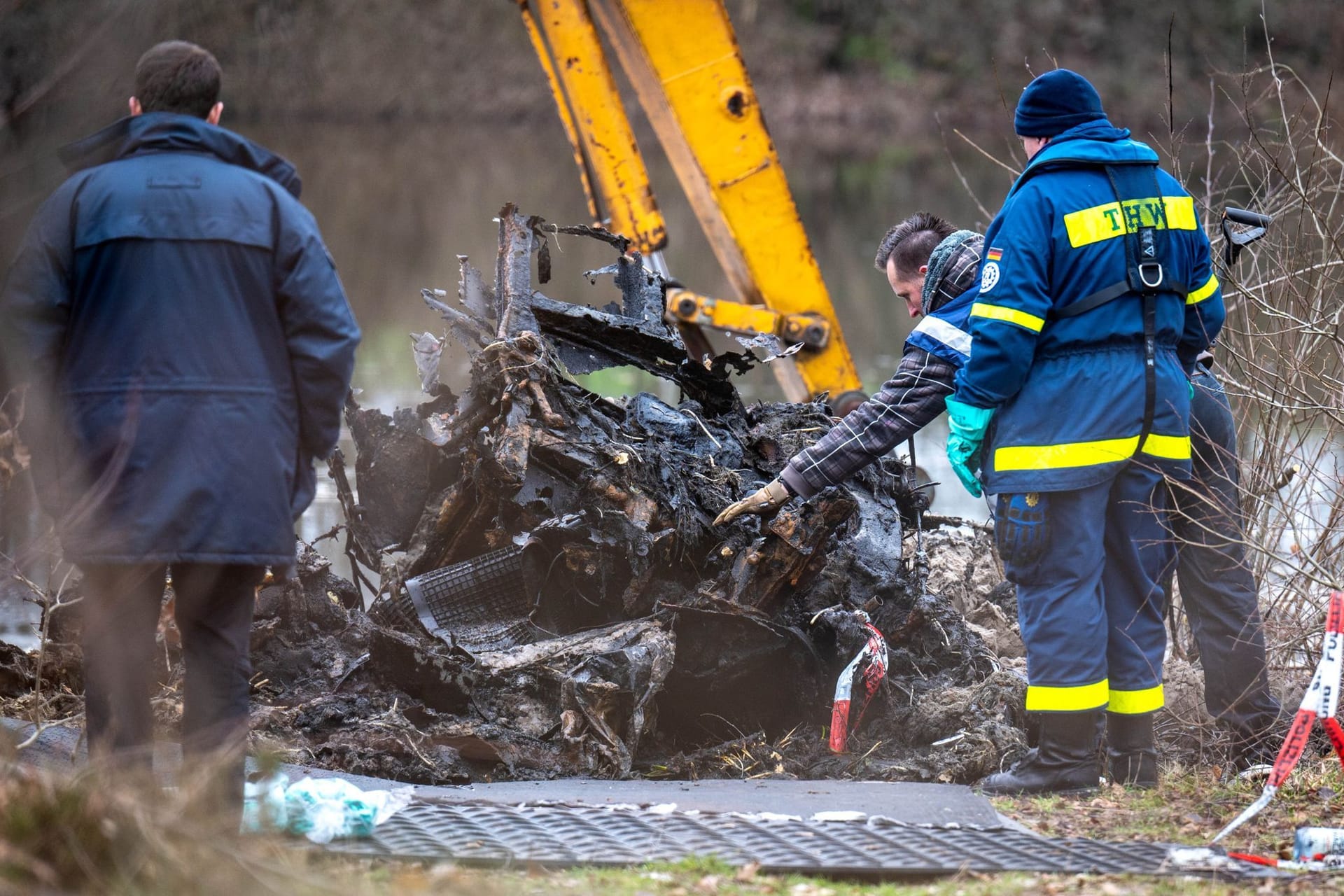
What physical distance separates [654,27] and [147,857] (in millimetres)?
5731

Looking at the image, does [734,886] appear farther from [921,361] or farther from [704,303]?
[704,303]

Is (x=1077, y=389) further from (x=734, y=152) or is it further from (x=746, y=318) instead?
(x=734, y=152)

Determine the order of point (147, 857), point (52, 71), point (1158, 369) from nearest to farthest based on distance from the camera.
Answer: point (52, 71), point (147, 857), point (1158, 369)

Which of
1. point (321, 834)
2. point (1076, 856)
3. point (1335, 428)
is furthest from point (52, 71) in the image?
point (1335, 428)

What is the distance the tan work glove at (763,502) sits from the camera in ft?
15.7

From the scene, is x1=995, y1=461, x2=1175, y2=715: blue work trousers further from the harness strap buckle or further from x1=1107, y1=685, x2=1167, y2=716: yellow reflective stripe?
the harness strap buckle

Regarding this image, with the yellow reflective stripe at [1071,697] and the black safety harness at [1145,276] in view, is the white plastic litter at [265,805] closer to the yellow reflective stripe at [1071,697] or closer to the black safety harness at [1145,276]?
the yellow reflective stripe at [1071,697]

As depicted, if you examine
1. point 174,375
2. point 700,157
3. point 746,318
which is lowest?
point 746,318

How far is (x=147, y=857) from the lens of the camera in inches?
94.3

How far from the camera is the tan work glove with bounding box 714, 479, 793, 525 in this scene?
478 cm

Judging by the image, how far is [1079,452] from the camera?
4.04 metres

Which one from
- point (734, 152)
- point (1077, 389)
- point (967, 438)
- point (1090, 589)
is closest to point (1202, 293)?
point (1077, 389)

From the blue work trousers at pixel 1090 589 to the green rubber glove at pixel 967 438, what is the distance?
264 millimetres

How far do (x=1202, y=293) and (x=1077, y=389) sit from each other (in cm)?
64
